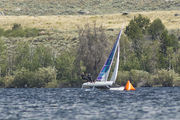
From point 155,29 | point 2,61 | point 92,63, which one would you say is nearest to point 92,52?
point 92,63

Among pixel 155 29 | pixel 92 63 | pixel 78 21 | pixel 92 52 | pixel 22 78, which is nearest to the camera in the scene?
pixel 92 63

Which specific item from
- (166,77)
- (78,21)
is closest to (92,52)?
(166,77)

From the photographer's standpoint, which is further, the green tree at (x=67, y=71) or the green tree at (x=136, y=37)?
the green tree at (x=136, y=37)

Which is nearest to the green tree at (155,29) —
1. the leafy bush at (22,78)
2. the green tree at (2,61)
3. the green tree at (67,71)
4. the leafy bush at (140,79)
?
the green tree at (67,71)

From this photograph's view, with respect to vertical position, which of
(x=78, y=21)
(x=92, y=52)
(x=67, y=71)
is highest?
(x=78, y=21)

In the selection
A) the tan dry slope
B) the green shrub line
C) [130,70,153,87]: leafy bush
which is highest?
the tan dry slope

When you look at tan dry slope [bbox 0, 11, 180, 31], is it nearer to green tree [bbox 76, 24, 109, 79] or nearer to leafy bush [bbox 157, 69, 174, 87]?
green tree [bbox 76, 24, 109, 79]

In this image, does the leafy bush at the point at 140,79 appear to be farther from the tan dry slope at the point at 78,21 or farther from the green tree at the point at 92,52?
the tan dry slope at the point at 78,21

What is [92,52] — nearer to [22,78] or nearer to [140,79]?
Answer: [140,79]

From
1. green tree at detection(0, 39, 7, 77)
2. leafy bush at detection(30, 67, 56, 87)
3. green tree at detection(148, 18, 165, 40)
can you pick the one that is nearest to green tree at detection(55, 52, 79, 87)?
leafy bush at detection(30, 67, 56, 87)

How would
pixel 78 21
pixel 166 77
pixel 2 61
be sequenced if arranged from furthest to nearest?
1. pixel 78 21
2. pixel 2 61
3. pixel 166 77

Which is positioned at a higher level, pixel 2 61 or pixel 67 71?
pixel 2 61

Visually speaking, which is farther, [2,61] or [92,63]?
[2,61]

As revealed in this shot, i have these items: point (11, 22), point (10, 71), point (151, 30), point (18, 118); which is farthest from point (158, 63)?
point (11, 22)
